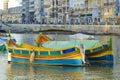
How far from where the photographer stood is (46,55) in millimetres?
44656

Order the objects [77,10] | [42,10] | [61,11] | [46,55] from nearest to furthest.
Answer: [46,55]
[77,10]
[61,11]
[42,10]

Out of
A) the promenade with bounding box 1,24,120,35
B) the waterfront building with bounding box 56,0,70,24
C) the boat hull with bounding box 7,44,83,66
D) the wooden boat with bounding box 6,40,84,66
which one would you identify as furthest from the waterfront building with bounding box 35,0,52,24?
the boat hull with bounding box 7,44,83,66

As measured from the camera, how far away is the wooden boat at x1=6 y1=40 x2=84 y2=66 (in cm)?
4347

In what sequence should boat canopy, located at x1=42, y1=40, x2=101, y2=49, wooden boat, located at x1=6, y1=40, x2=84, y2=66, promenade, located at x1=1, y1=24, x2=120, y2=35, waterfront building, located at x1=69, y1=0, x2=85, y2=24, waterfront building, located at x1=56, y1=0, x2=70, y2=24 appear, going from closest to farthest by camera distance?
wooden boat, located at x1=6, y1=40, x2=84, y2=66 < boat canopy, located at x1=42, y1=40, x2=101, y2=49 < promenade, located at x1=1, y1=24, x2=120, y2=35 < waterfront building, located at x1=69, y1=0, x2=85, y2=24 < waterfront building, located at x1=56, y1=0, x2=70, y2=24

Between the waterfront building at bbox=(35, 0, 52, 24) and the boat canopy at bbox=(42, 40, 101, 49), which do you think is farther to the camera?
the waterfront building at bbox=(35, 0, 52, 24)

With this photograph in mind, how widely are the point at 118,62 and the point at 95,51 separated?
2678 millimetres

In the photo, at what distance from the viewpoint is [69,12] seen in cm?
14925

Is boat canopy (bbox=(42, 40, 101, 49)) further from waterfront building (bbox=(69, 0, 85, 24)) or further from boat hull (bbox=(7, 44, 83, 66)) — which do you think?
waterfront building (bbox=(69, 0, 85, 24))

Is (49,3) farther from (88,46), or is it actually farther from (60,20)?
(88,46)

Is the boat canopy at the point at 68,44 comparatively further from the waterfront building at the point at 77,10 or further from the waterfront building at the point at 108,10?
the waterfront building at the point at 77,10

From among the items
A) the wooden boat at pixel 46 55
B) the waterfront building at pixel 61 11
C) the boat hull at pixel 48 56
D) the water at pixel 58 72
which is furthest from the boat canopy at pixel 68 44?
the waterfront building at pixel 61 11

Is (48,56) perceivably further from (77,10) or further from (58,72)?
(77,10)

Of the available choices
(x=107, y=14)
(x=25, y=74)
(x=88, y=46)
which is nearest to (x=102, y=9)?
(x=107, y=14)

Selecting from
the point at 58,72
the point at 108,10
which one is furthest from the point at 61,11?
the point at 58,72
